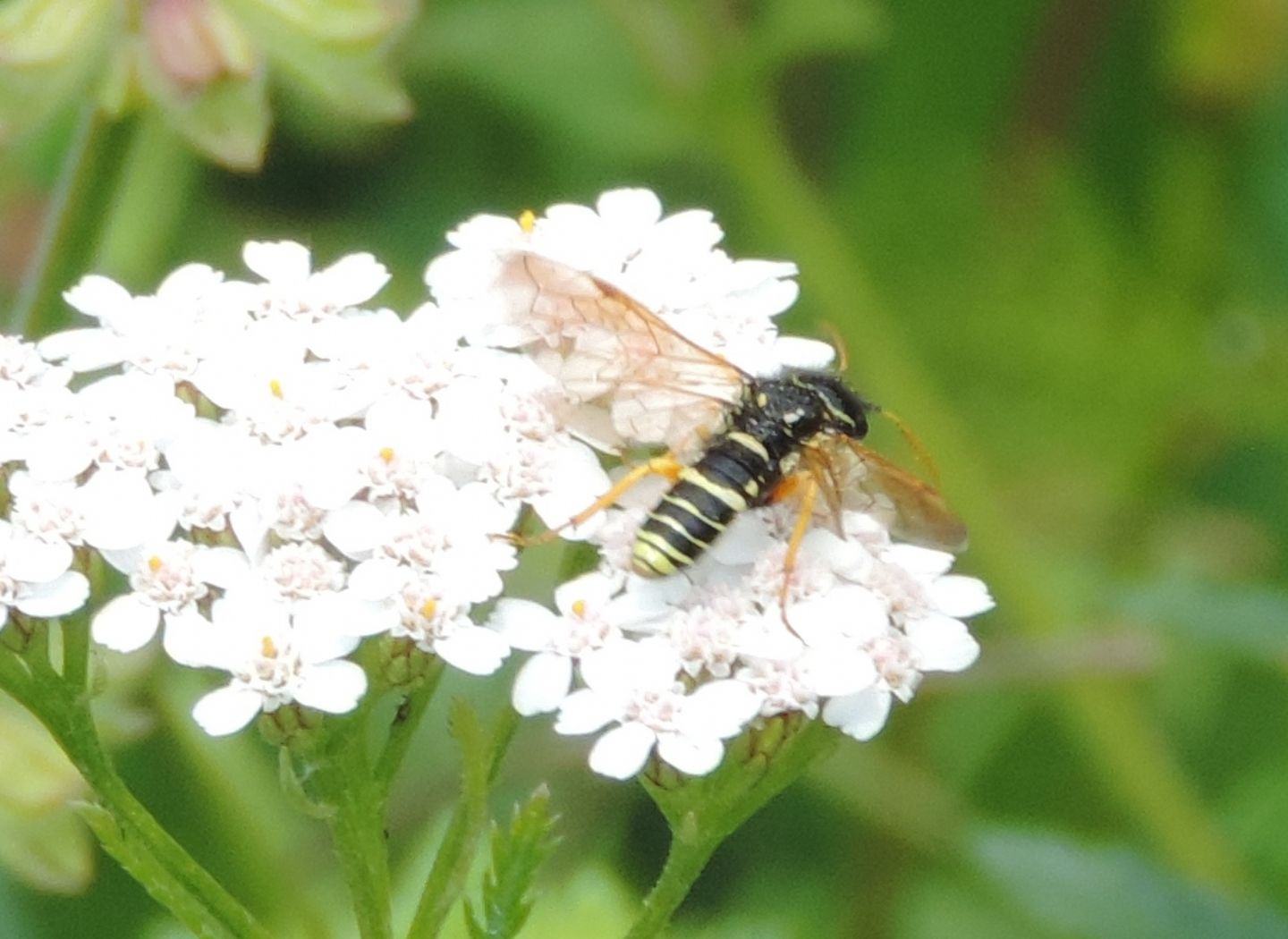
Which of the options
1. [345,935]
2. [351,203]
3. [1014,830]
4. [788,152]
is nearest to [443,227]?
[351,203]

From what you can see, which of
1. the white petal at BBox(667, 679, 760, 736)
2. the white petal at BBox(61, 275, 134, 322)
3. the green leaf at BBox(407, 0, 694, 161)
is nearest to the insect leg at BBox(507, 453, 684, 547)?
the white petal at BBox(667, 679, 760, 736)

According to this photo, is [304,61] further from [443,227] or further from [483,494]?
[443,227]

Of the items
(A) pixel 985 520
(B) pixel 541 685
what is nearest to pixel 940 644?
(B) pixel 541 685

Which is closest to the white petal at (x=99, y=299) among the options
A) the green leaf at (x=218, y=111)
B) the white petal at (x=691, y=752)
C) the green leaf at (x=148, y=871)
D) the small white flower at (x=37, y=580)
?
the green leaf at (x=218, y=111)

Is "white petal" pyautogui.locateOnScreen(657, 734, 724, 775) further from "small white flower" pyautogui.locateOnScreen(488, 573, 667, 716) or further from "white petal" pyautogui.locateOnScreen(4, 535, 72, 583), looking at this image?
"white petal" pyautogui.locateOnScreen(4, 535, 72, 583)

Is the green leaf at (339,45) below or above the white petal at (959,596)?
above

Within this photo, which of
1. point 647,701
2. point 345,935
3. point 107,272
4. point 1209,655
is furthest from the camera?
point 1209,655

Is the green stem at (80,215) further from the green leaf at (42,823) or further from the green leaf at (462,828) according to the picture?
the green leaf at (462,828)
